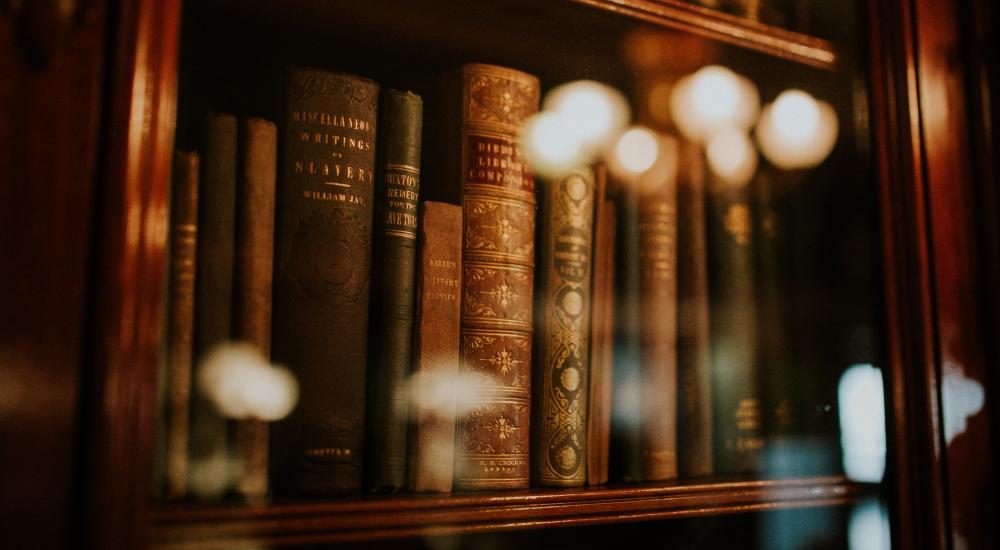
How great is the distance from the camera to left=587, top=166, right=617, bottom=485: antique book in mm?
646

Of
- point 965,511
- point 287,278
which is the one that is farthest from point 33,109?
point 965,511

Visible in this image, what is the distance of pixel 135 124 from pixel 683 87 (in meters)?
0.48

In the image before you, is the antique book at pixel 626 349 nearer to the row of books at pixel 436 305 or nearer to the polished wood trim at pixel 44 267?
the row of books at pixel 436 305

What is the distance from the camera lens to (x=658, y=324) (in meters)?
0.70

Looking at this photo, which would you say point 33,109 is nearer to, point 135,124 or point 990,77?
point 135,124

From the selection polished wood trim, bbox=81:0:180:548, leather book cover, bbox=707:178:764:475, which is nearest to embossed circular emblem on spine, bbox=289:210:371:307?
polished wood trim, bbox=81:0:180:548

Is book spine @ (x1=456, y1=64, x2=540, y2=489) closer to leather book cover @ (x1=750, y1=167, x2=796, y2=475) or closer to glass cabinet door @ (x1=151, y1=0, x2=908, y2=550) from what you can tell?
glass cabinet door @ (x1=151, y1=0, x2=908, y2=550)

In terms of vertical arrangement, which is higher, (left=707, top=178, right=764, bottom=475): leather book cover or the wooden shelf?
(left=707, top=178, right=764, bottom=475): leather book cover

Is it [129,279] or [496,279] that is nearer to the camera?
[129,279]

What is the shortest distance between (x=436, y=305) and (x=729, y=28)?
36 centimetres

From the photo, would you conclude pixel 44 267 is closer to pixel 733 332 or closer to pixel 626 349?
pixel 626 349

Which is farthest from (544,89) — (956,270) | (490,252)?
(956,270)

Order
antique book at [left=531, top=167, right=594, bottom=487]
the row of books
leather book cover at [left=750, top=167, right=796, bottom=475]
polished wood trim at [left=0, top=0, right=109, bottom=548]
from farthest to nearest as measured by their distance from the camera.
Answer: leather book cover at [left=750, top=167, right=796, bottom=475] → antique book at [left=531, top=167, right=594, bottom=487] → the row of books → polished wood trim at [left=0, top=0, right=109, bottom=548]

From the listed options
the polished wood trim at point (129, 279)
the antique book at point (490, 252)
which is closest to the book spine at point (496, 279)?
the antique book at point (490, 252)
